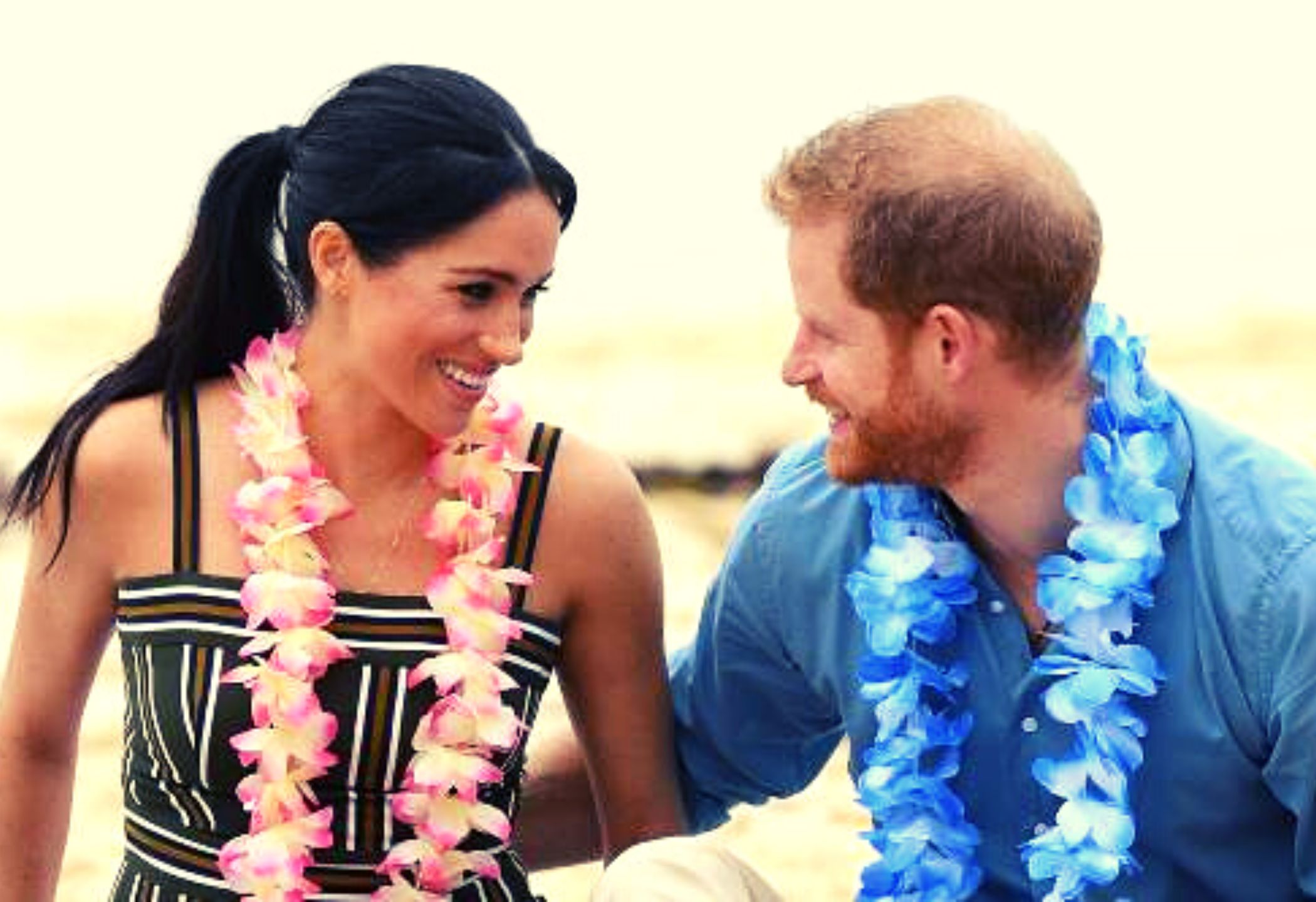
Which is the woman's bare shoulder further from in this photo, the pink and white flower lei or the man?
the man

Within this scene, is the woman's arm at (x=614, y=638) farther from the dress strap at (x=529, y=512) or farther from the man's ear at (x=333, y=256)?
the man's ear at (x=333, y=256)

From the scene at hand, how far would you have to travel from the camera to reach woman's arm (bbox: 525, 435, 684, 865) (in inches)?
139

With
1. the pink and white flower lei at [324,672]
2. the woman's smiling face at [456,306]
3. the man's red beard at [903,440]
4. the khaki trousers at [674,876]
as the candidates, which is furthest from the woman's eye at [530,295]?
the khaki trousers at [674,876]

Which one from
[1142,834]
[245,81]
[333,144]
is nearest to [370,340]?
[333,144]

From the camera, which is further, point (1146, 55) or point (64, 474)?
point (1146, 55)

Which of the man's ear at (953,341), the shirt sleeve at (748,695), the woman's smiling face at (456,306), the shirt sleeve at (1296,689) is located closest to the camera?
the shirt sleeve at (1296,689)

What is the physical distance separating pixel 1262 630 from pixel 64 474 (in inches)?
60.3

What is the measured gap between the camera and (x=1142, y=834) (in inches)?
126

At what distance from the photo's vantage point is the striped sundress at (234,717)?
3424mm

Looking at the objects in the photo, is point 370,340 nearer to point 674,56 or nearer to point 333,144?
point 333,144

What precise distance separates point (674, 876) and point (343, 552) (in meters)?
0.64

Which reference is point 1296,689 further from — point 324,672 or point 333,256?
point 333,256

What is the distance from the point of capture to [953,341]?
3.16 meters

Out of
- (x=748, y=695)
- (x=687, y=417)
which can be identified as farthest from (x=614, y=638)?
(x=687, y=417)
